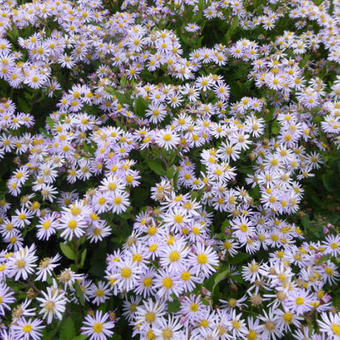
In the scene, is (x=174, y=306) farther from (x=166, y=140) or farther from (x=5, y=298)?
(x=166, y=140)

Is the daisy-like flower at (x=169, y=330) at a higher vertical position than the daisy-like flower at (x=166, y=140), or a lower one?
lower

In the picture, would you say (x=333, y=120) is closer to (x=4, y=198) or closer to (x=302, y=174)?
(x=302, y=174)

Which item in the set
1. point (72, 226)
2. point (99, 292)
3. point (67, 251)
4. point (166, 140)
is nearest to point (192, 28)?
point (166, 140)

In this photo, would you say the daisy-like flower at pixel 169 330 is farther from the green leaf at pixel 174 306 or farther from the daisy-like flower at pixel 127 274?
the daisy-like flower at pixel 127 274

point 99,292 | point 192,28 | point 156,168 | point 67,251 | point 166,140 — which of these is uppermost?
point 192,28

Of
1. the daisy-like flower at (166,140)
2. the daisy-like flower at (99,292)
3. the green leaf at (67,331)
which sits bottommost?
the daisy-like flower at (99,292)

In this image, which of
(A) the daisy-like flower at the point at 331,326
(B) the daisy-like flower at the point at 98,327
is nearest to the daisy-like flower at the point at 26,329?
(B) the daisy-like flower at the point at 98,327

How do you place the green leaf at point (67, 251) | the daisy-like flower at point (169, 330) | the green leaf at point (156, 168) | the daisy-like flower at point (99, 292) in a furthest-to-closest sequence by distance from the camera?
1. the green leaf at point (156, 168)
2. the daisy-like flower at point (99, 292)
3. the green leaf at point (67, 251)
4. the daisy-like flower at point (169, 330)

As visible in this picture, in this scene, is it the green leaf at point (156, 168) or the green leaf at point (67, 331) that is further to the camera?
the green leaf at point (156, 168)
